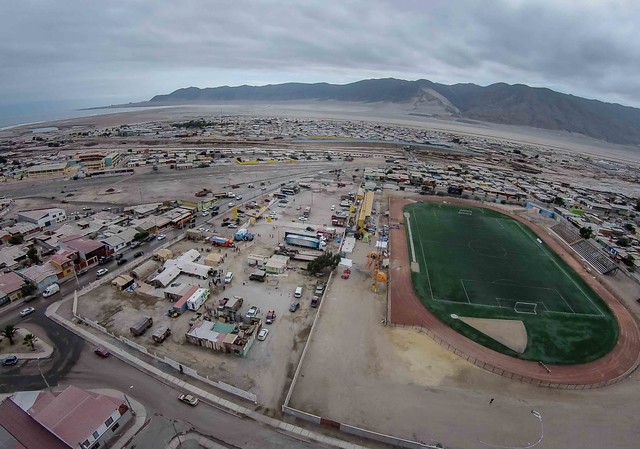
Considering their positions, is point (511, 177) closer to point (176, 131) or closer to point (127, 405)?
point (127, 405)

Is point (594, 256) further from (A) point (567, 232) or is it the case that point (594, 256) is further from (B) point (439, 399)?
(B) point (439, 399)

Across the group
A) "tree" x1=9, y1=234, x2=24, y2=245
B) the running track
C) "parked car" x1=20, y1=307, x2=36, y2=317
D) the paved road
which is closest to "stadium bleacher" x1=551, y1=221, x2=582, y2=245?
the running track

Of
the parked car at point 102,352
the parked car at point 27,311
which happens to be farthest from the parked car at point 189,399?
the parked car at point 27,311

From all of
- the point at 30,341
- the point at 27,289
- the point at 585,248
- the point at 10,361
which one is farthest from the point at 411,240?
the point at 27,289

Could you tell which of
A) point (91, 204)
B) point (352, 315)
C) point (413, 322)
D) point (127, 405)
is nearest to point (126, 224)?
point (91, 204)

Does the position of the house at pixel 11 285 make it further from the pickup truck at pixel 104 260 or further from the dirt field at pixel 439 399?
the dirt field at pixel 439 399

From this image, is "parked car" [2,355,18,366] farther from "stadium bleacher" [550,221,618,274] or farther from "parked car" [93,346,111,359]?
"stadium bleacher" [550,221,618,274]
